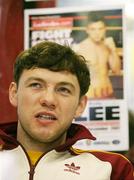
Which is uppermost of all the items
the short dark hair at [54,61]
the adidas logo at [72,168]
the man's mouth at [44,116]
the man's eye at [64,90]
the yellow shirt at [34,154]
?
the short dark hair at [54,61]

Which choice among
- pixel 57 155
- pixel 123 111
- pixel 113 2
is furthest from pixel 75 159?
pixel 113 2

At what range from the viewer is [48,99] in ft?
3.24

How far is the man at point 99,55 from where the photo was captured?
5.44 feet

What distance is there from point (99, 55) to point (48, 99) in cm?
73

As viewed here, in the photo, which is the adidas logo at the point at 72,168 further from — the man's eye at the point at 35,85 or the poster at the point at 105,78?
the poster at the point at 105,78

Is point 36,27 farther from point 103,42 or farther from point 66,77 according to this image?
point 66,77

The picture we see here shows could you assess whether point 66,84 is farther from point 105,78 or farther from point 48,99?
point 105,78

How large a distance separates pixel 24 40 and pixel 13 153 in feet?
2.52

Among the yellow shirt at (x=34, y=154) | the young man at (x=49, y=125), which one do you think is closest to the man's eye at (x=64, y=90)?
the young man at (x=49, y=125)

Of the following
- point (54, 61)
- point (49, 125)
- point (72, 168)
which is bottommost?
point (72, 168)

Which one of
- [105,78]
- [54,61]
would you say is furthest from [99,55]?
[54,61]

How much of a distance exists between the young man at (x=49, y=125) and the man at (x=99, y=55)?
1.84 feet

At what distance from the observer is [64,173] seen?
3.38 feet

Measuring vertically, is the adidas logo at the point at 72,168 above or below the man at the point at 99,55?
below
